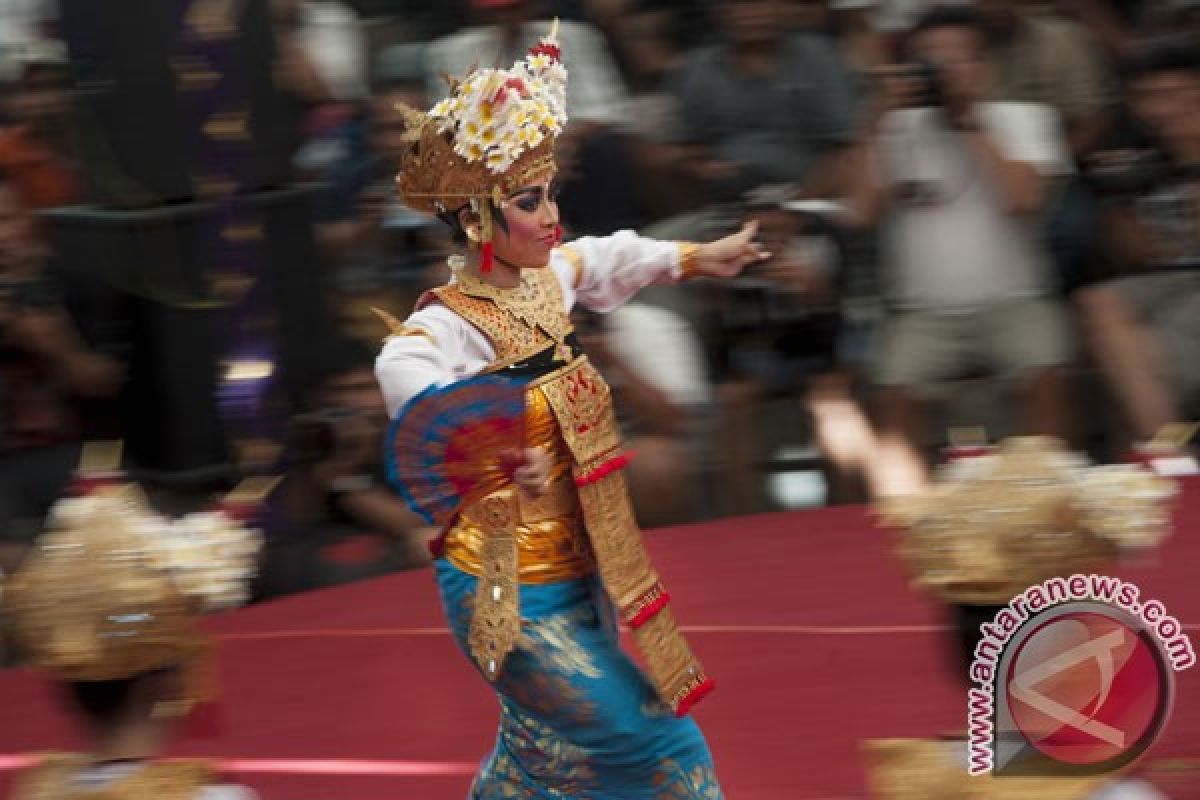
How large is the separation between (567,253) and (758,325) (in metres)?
1.93

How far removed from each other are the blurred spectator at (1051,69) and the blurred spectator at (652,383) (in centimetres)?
112

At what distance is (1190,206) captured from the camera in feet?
19.2

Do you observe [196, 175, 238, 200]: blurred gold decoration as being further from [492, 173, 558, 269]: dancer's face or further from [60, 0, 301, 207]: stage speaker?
[492, 173, 558, 269]: dancer's face

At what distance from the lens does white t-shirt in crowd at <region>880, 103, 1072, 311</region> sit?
574 centimetres

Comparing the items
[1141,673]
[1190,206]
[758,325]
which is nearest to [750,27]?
[758,325]

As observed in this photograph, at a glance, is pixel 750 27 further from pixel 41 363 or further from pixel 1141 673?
pixel 1141 673

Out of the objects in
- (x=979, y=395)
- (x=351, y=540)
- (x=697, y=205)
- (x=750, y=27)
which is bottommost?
(x=351, y=540)

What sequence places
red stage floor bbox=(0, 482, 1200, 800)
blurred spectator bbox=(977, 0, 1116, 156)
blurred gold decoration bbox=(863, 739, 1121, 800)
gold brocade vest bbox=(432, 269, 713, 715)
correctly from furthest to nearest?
blurred spectator bbox=(977, 0, 1116, 156)
red stage floor bbox=(0, 482, 1200, 800)
gold brocade vest bbox=(432, 269, 713, 715)
blurred gold decoration bbox=(863, 739, 1121, 800)

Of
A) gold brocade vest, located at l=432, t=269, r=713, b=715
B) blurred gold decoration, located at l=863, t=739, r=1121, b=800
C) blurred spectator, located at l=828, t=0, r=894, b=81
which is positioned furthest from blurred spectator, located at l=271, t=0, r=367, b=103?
blurred gold decoration, located at l=863, t=739, r=1121, b=800

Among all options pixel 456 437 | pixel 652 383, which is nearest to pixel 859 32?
pixel 652 383

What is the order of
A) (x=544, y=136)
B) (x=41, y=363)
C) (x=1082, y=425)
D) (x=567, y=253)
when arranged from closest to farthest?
(x=544, y=136) < (x=567, y=253) < (x=41, y=363) < (x=1082, y=425)

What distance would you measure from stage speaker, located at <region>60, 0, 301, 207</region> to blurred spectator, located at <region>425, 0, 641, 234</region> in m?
A: 0.53

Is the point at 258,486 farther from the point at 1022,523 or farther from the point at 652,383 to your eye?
the point at 1022,523

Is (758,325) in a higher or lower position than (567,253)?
lower
